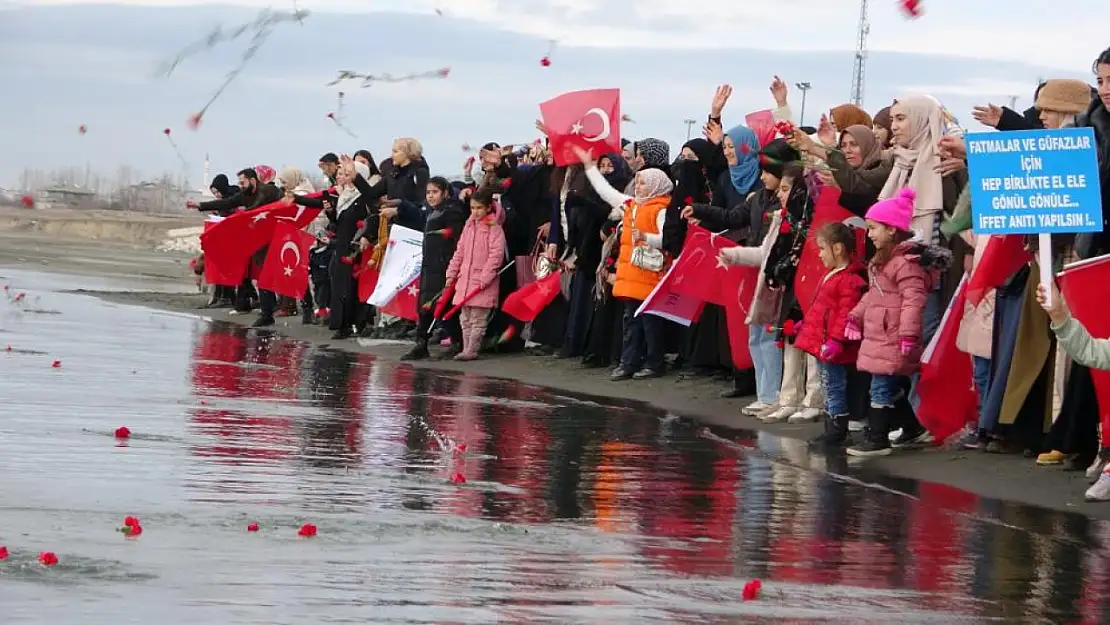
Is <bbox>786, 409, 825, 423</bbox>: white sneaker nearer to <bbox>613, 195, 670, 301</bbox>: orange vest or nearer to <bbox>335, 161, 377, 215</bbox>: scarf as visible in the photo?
<bbox>613, 195, 670, 301</bbox>: orange vest

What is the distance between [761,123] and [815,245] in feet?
11.2

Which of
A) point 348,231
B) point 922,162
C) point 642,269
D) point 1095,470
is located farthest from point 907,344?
point 348,231

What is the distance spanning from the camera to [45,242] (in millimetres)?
56688

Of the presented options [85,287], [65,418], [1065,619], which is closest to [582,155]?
[65,418]

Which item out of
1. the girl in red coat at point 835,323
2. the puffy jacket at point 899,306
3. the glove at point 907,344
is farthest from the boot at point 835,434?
the glove at point 907,344

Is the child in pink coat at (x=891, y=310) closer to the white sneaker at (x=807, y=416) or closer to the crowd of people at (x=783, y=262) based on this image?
the crowd of people at (x=783, y=262)

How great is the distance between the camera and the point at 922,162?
11836 mm

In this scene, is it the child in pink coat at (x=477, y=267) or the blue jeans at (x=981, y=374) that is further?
the child in pink coat at (x=477, y=267)

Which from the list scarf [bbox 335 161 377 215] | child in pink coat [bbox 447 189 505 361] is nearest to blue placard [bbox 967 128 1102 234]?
child in pink coat [bbox 447 189 505 361]

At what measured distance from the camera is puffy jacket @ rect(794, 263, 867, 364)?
465 inches

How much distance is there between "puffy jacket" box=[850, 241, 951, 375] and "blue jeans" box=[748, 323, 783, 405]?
7.13ft

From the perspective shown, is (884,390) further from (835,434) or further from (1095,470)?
(1095,470)

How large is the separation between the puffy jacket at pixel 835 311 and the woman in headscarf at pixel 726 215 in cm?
208

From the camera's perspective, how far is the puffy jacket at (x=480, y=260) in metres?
18.2
